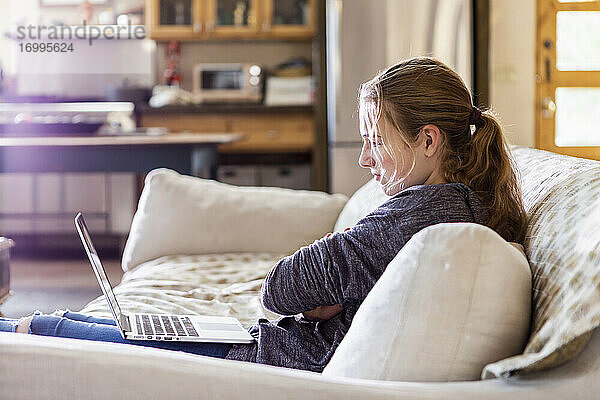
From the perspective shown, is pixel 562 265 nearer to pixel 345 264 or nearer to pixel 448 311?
pixel 448 311

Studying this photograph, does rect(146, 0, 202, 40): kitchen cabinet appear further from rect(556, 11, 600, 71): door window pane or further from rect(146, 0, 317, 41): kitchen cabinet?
rect(556, 11, 600, 71): door window pane

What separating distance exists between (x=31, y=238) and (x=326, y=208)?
12.5ft

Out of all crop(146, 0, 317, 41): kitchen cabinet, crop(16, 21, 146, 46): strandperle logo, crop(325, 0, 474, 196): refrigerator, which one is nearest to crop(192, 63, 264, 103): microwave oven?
crop(146, 0, 317, 41): kitchen cabinet

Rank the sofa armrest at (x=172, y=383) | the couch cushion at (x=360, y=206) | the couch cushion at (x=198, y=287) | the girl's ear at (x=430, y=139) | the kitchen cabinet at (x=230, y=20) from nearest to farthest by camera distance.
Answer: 1. the sofa armrest at (x=172, y=383)
2. the girl's ear at (x=430, y=139)
3. the couch cushion at (x=198, y=287)
4. the couch cushion at (x=360, y=206)
5. the kitchen cabinet at (x=230, y=20)

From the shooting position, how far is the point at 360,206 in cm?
238

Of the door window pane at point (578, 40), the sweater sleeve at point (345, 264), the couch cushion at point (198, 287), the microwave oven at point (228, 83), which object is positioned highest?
the door window pane at point (578, 40)

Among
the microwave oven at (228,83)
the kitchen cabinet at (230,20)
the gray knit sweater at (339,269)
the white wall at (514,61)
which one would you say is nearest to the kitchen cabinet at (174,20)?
the kitchen cabinet at (230,20)

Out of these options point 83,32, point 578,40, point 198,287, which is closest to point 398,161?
point 198,287

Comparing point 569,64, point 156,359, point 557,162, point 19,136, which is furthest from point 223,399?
point 569,64

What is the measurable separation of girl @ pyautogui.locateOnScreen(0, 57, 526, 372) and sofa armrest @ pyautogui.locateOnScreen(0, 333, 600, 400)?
13.2 inches

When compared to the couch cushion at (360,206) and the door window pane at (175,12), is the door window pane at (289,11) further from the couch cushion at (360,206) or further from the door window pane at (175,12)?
the couch cushion at (360,206)

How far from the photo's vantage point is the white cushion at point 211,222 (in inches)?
102

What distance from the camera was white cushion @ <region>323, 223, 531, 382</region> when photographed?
3.10ft

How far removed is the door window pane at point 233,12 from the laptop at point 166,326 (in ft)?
16.5
